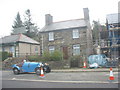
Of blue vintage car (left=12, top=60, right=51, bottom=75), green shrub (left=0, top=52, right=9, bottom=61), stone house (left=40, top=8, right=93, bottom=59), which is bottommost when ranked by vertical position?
blue vintage car (left=12, top=60, right=51, bottom=75)

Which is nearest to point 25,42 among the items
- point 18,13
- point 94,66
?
point 94,66

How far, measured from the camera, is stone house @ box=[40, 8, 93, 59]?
72.6 feet

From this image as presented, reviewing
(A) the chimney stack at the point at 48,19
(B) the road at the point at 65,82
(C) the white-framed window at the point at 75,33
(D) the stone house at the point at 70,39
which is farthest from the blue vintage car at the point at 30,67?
(A) the chimney stack at the point at 48,19

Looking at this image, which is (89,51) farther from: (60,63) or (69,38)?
(60,63)

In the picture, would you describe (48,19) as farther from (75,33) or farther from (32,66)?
(32,66)

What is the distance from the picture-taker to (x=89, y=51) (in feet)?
73.7

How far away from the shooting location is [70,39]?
906 inches

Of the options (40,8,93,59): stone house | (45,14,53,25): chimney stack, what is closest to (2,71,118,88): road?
(40,8,93,59): stone house

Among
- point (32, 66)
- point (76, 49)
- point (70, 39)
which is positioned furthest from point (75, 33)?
point (32, 66)

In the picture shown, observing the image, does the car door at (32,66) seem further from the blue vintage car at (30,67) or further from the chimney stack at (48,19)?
the chimney stack at (48,19)

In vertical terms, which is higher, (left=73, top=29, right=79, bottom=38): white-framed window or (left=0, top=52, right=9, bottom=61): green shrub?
(left=73, top=29, right=79, bottom=38): white-framed window

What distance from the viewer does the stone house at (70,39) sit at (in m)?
22.1

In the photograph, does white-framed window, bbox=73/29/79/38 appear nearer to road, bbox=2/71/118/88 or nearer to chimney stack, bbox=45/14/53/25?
chimney stack, bbox=45/14/53/25

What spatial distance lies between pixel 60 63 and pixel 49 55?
6.79 feet
